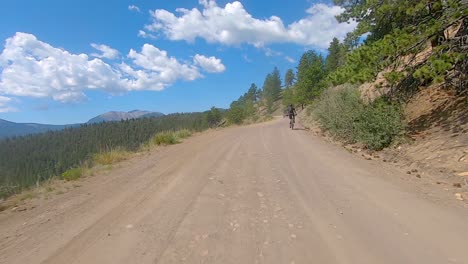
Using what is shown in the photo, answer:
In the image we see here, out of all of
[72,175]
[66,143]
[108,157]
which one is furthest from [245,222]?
[66,143]

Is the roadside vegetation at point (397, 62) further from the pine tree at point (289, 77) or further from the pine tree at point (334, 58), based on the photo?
the pine tree at point (289, 77)

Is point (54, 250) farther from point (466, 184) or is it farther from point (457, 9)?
point (457, 9)

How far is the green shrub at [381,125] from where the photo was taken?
1023 centimetres

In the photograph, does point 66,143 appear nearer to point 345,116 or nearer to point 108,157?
point 108,157

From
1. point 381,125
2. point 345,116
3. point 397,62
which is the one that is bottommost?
point 381,125

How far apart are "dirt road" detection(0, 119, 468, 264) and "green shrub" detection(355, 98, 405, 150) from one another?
2693mm

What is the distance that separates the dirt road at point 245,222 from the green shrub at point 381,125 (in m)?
2.69

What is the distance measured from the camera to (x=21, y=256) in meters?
3.95

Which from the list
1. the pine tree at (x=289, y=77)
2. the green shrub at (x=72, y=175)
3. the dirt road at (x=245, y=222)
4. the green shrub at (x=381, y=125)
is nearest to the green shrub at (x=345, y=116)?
the green shrub at (x=381, y=125)

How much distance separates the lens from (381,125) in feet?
34.2

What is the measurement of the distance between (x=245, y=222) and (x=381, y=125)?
296 inches

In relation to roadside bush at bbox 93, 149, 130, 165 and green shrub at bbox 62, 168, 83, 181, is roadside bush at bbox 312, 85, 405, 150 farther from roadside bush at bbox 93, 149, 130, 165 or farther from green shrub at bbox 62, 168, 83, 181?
green shrub at bbox 62, 168, 83, 181

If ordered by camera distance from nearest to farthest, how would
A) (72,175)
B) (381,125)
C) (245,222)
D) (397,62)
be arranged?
1. (245,222)
2. (72,175)
3. (397,62)
4. (381,125)

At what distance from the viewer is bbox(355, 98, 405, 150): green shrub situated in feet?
33.6
